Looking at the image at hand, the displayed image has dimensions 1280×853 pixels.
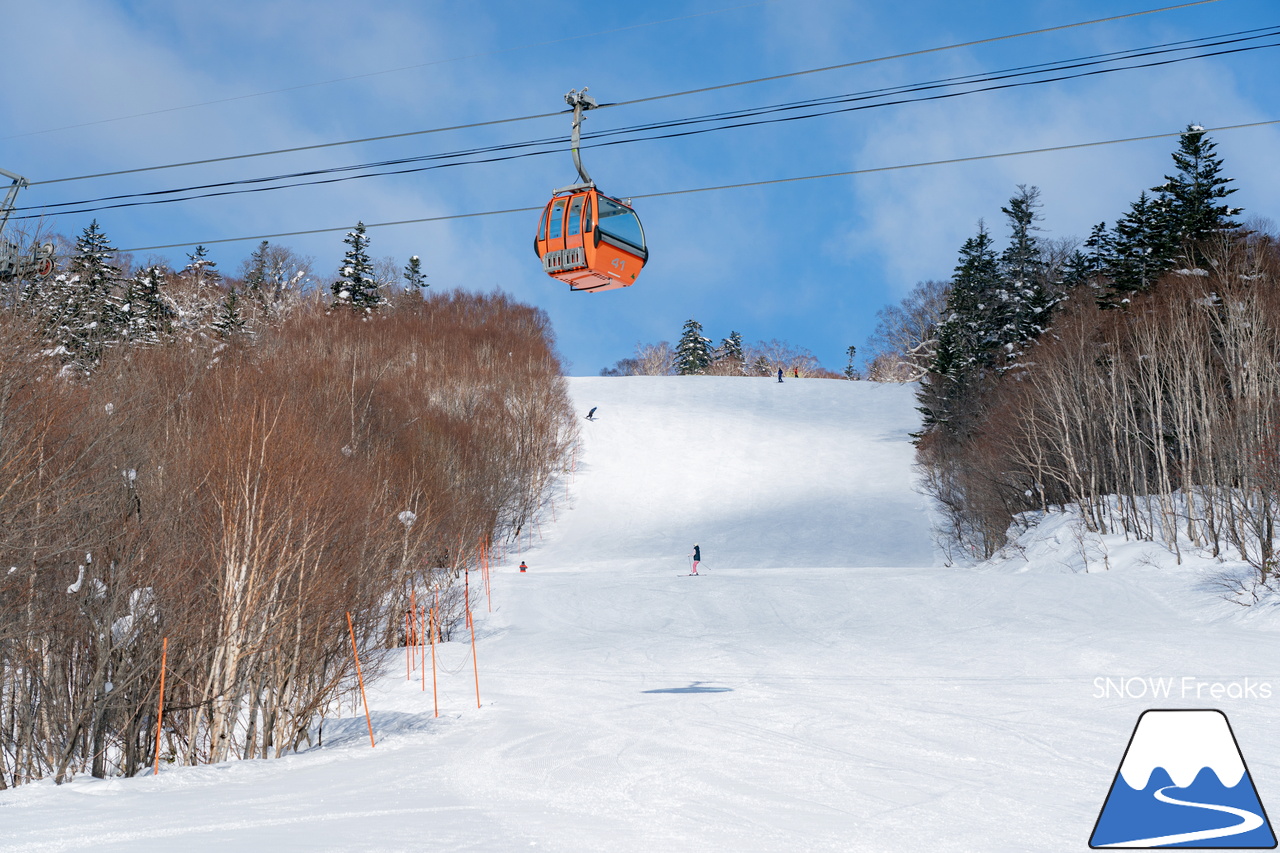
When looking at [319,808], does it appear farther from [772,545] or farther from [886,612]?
[772,545]

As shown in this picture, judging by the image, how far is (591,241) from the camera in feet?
49.5

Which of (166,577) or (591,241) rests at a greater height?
(591,241)

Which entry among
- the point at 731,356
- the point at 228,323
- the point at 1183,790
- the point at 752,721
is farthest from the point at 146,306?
the point at 731,356

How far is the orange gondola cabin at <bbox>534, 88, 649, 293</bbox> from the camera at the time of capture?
596 inches

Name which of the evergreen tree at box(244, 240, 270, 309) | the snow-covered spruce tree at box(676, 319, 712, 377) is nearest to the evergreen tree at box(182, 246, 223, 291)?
the evergreen tree at box(244, 240, 270, 309)

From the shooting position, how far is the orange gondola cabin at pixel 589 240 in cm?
1514

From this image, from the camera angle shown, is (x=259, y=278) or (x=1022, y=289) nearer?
(x=1022, y=289)

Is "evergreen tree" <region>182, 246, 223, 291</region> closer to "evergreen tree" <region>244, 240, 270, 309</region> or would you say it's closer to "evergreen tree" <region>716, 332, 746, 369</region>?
"evergreen tree" <region>244, 240, 270, 309</region>

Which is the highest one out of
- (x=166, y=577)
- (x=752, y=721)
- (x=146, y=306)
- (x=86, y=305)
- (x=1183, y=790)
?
(x=146, y=306)

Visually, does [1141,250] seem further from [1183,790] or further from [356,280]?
[356,280]

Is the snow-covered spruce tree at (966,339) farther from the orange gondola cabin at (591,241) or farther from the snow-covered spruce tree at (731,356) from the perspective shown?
the snow-covered spruce tree at (731,356)

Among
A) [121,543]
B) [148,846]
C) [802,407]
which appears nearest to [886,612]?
[121,543]

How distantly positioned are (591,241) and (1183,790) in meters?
11.8

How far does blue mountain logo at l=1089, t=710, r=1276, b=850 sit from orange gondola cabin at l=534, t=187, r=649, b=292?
1153 cm
